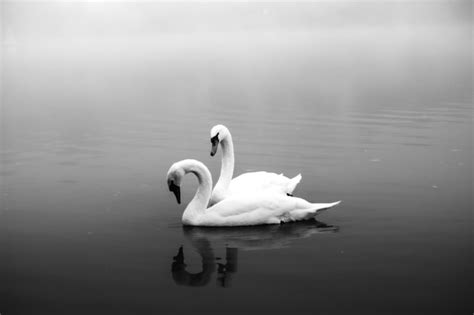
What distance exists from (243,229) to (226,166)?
93.8 inches

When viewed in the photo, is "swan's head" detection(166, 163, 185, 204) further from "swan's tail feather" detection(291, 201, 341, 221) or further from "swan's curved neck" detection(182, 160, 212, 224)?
"swan's tail feather" detection(291, 201, 341, 221)

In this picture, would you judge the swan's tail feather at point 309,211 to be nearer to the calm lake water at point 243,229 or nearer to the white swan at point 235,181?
the calm lake water at point 243,229

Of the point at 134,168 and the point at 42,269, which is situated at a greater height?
the point at 134,168

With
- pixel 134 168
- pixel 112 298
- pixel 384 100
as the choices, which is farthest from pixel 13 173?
pixel 384 100

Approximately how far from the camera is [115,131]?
2592 centimetres

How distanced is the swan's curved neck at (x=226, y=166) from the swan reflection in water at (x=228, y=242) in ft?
6.51

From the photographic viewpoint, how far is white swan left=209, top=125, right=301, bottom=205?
1513cm

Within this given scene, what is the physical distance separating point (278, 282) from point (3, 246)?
16.7 feet

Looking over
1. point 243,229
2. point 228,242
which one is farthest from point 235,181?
point 228,242

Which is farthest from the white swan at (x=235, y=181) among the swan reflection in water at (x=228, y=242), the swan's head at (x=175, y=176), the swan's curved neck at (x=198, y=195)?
the swan's head at (x=175, y=176)

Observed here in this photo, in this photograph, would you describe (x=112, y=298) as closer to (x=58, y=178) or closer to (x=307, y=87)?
(x=58, y=178)

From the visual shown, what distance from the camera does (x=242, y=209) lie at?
1375cm

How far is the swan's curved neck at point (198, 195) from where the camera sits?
1386cm

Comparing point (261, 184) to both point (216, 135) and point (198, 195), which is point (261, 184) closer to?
point (216, 135)
